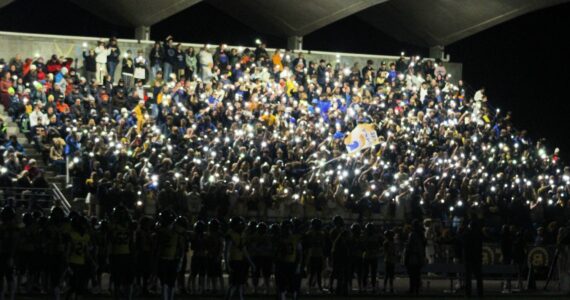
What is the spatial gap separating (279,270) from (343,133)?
1435cm

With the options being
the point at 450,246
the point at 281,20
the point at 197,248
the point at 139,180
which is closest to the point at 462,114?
the point at 281,20

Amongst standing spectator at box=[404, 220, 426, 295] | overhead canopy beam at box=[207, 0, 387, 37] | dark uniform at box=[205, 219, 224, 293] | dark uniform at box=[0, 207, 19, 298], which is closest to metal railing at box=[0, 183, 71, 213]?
dark uniform at box=[205, 219, 224, 293]

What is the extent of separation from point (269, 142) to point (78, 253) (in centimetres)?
1278

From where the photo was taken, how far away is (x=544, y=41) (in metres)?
48.3

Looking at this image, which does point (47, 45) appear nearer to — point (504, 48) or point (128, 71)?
point (128, 71)

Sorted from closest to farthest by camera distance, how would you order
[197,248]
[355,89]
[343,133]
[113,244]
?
[113,244] < [197,248] < [343,133] < [355,89]

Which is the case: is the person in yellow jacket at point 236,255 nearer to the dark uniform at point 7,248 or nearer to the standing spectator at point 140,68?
the dark uniform at point 7,248

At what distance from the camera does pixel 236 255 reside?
67.3 feet

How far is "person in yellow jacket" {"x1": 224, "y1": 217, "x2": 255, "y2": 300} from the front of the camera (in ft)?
67.2

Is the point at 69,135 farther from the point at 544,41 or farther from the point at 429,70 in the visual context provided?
the point at 544,41

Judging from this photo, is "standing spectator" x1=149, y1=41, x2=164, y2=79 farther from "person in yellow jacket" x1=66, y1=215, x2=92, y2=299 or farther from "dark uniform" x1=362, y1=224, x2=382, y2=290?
"person in yellow jacket" x1=66, y1=215, x2=92, y2=299

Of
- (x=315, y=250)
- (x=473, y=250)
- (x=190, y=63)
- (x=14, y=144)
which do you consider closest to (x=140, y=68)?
(x=190, y=63)

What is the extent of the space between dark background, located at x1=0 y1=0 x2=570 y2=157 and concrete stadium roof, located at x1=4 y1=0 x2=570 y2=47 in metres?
1.84

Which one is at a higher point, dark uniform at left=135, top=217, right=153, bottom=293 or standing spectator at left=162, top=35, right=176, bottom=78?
standing spectator at left=162, top=35, right=176, bottom=78
